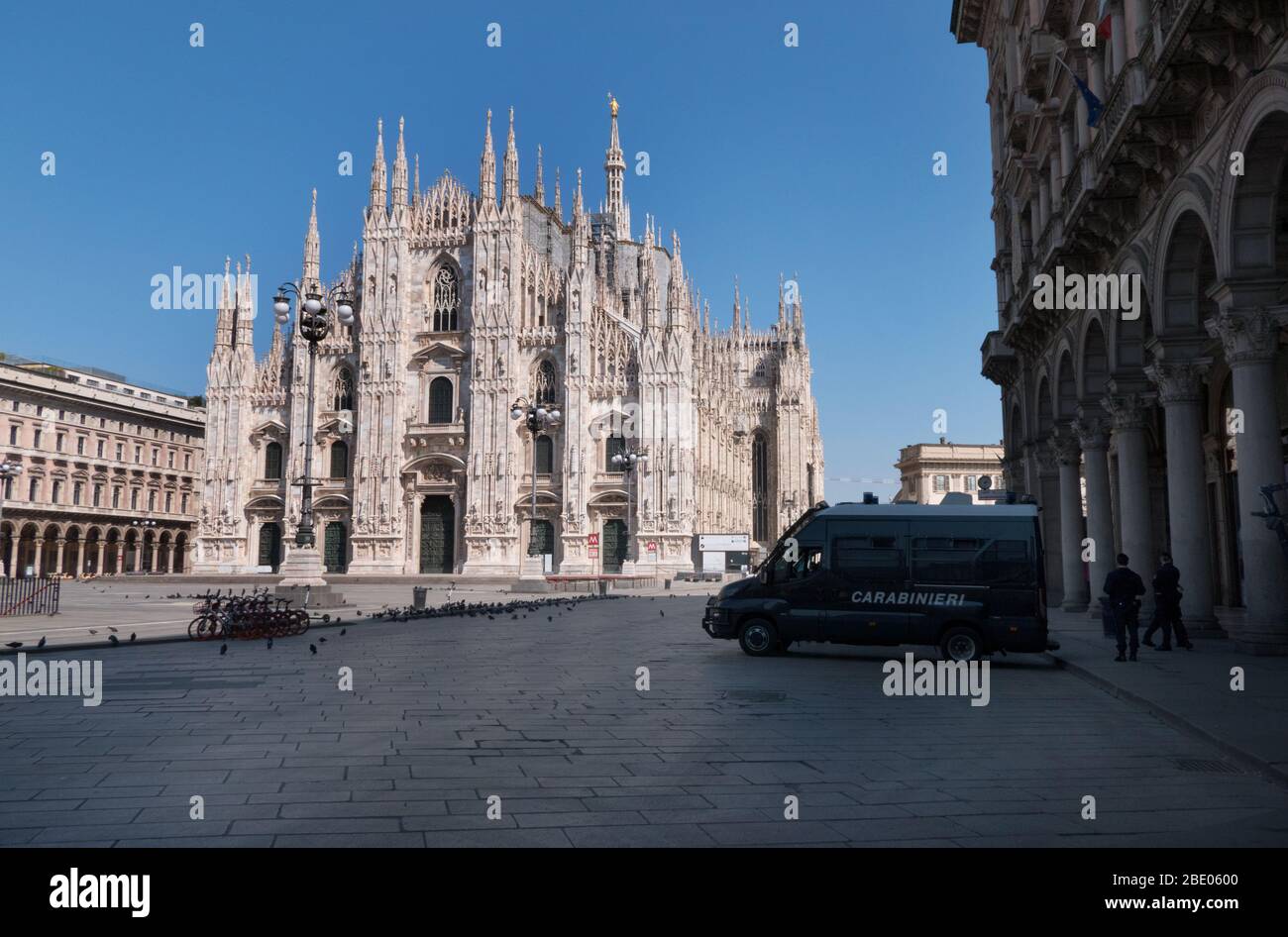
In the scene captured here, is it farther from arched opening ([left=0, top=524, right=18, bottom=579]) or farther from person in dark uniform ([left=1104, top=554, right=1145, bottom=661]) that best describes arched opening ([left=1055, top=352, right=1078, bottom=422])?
arched opening ([left=0, top=524, right=18, bottom=579])

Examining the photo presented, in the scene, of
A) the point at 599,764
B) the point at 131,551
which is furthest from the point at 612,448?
the point at 599,764

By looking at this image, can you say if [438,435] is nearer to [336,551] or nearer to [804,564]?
[336,551]

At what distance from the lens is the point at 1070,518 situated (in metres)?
22.4

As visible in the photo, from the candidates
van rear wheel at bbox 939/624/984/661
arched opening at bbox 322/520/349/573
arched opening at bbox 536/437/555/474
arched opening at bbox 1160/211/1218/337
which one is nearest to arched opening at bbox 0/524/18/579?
arched opening at bbox 322/520/349/573

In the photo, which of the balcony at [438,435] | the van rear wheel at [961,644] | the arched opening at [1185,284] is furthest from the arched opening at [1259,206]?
the balcony at [438,435]

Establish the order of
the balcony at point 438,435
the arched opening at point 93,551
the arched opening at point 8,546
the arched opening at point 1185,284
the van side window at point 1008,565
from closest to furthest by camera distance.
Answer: the van side window at point 1008,565 < the arched opening at point 1185,284 < the balcony at point 438,435 < the arched opening at point 8,546 < the arched opening at point 93,551

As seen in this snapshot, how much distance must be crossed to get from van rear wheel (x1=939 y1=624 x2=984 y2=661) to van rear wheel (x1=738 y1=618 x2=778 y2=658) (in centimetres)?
243

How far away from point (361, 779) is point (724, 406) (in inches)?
2414

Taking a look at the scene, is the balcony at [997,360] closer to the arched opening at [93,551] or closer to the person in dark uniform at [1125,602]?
the person in dark uniform at [1125,602]

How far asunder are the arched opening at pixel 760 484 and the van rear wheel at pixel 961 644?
70298mm

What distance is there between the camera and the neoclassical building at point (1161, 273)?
11.7 meters

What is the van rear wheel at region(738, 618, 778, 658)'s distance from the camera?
1475 cm

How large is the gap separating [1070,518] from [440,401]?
124 ft
